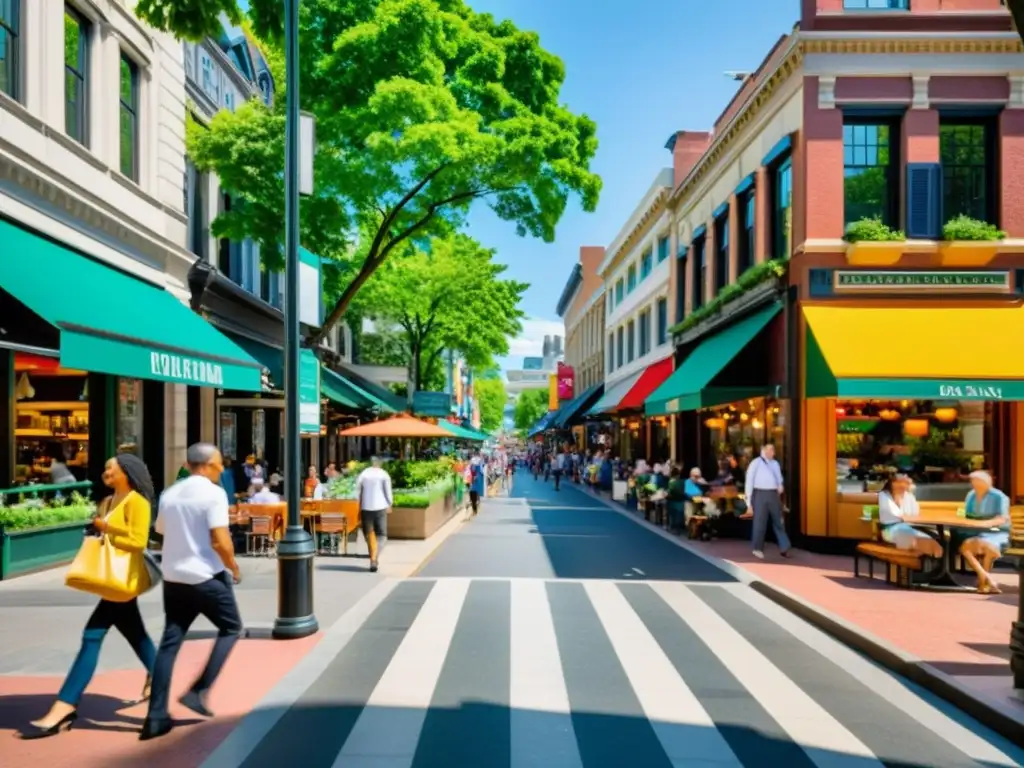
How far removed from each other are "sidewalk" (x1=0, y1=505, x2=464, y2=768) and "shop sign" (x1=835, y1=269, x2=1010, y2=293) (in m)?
9.76

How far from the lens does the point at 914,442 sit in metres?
16.3

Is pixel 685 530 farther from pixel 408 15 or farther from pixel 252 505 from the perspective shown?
pixel 408 15

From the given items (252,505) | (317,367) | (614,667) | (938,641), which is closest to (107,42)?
(317,367)

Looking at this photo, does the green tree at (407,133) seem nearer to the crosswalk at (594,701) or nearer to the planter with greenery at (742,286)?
the planter with greenery at (742,286)

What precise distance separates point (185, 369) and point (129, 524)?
9503 mm

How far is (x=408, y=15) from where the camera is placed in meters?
17.4

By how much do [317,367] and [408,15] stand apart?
27.2ft

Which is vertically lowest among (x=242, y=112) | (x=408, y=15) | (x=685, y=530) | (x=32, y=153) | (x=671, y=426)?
(x=685, y=530)

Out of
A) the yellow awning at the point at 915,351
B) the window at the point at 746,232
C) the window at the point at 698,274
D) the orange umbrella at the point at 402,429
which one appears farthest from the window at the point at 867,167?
the orange umbrella at the point at 402,429

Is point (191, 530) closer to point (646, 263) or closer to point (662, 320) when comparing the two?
point (662, 320)

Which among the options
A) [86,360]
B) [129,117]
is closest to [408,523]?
[86,360]

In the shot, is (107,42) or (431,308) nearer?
(107,42)

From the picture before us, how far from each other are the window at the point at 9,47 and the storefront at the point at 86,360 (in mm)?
2234

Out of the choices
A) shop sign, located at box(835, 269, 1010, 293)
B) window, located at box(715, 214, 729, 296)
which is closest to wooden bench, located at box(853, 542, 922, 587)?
shop sign, located at box(835, 269, 1010, 293)
